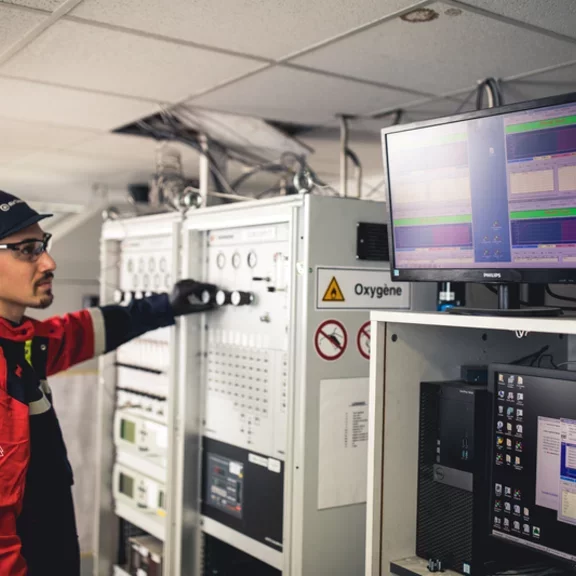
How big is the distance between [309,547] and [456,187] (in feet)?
3.76

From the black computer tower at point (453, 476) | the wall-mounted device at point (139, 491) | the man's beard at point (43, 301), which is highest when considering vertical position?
the man's beard at point (43, 301)

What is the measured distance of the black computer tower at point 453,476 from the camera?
5.29 ft

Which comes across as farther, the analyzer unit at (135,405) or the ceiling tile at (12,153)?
the ceiling tile at (12,153)

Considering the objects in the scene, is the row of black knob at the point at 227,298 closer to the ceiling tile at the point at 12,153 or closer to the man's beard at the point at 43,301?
the man's beard at the point at 43,301

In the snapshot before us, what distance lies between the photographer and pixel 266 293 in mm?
2363

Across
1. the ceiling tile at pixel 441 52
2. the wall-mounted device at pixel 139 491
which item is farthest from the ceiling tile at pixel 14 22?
the wall-mounted device at pixel 139 491

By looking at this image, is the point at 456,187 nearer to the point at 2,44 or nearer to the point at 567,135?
the point at 567,135

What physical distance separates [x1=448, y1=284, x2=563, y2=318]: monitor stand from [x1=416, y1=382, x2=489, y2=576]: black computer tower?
19 cm

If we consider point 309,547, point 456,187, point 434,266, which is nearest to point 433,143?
point 456,187

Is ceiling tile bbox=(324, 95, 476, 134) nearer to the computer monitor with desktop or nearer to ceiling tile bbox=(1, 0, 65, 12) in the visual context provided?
the computer monitor with desktop

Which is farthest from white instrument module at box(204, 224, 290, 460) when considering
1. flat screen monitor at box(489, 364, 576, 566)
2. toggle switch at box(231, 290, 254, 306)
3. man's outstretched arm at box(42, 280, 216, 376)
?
flat screen monitor at box(489, 364, 576, 566)

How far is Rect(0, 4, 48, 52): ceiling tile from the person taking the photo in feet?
6.59

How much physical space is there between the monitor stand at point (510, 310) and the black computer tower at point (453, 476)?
19 centimetres

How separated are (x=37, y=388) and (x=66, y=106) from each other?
5.11 ft
